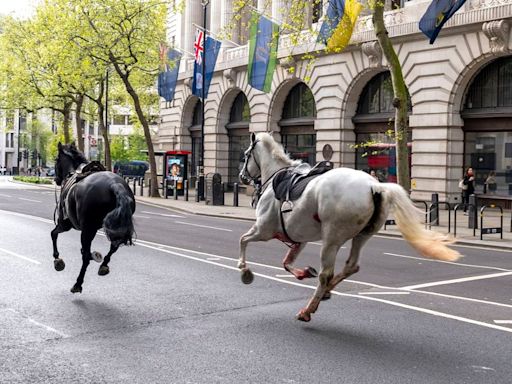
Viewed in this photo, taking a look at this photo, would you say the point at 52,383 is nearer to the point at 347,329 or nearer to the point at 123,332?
the point at 123,332

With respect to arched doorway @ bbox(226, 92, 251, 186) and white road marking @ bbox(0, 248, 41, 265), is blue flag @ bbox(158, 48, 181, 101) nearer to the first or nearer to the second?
arched doorway @ bbox(226, 92, 251, 186)

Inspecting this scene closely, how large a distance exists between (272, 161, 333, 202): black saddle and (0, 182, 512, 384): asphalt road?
4.97ft

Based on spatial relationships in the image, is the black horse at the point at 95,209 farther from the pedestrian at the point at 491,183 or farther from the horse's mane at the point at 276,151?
the pedestrian at the point at 491,183

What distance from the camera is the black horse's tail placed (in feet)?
29.3

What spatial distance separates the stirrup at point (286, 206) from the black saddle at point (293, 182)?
0.04 metres

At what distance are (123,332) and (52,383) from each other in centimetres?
180

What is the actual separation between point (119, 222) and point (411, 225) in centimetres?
393

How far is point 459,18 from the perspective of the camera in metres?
28.9

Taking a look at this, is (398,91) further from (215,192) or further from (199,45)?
(199,45)

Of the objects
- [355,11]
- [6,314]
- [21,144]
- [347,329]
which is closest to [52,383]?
[6,314]

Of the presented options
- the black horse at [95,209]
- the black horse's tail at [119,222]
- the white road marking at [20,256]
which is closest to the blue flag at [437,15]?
the white road marking at [20,256]

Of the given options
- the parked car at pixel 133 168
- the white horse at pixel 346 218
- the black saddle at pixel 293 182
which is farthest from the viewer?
the parked car at pixel 133 168

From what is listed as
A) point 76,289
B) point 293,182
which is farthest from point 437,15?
point 76,289

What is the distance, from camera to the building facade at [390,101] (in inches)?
1138
